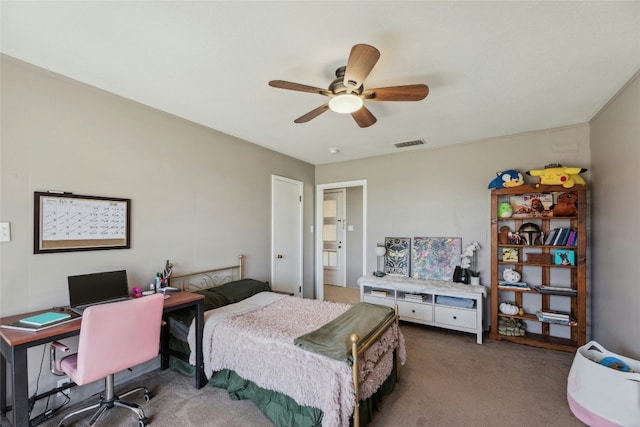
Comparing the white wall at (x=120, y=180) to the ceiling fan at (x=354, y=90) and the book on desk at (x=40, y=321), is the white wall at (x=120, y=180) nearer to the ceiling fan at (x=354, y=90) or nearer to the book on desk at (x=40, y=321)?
the book on desk at (x=40, y=321)

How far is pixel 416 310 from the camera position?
365 cm

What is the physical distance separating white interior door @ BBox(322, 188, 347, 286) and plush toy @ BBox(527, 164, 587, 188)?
365 centimetres

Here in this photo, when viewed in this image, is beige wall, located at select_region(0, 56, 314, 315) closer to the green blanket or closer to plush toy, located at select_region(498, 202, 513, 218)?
the green blanket

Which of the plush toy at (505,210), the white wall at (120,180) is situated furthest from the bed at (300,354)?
the plush toy at (505,210)

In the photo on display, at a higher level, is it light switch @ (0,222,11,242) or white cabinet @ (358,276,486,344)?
light switch @ (0,222,11,242)

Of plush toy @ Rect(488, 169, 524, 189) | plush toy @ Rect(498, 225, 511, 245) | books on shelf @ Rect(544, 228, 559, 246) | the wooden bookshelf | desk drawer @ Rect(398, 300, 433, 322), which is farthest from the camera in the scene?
desk drawer @ Rect(398, 300, 433, 322)

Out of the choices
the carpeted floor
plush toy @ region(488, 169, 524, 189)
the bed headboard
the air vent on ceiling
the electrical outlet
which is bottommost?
the carpeted floor

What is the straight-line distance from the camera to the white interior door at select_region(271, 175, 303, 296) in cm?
423

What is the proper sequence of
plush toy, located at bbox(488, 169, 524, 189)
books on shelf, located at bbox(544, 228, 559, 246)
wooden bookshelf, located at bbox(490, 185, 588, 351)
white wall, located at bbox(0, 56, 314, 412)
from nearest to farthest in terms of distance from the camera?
white wall, located at bbox(0, 56, 314, 412) < wooden bookshelf, located at bbox(490, 185, 588, 351) < books on shelf, located at bbox(544, 228, 559, 246) < plush toy, located at bbox(488, 169, 524, 189)

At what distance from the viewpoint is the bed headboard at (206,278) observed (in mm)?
2990

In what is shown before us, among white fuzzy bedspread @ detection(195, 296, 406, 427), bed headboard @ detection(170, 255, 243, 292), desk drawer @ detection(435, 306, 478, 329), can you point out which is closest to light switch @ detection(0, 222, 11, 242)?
bed headboard @ detection(170, 255, 243, 292)

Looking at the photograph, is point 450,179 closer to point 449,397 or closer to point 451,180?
point 451,180

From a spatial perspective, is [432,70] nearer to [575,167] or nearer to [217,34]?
[217,34]

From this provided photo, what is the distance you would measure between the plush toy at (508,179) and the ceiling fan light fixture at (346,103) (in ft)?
7.73
